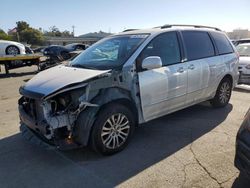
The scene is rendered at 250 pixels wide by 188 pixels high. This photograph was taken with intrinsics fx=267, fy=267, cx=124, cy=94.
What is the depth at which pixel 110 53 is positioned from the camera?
184 inches

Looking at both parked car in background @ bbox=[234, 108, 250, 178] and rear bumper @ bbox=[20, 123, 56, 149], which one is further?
rear bumper @ bbox=[20, 123, 56, 149]

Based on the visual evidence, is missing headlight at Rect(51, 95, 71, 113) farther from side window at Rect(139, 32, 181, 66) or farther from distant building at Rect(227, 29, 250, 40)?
distant building at Rect(227, 29, 250, 40)

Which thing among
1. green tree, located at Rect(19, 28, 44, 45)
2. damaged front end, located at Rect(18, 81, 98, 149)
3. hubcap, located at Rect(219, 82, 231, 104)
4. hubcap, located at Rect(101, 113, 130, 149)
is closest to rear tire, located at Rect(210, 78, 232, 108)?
hubcap, located at Rect(219, 82, 231, 104)

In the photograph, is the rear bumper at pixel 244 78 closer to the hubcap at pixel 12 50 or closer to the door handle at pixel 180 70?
the door handle at pixel 180 70

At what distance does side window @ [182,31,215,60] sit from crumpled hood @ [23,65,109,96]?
1.95 metres

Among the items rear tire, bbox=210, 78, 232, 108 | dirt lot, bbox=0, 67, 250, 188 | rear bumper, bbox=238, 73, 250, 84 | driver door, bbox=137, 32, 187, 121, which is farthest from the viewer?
rear bumper, bbox=238, 73, 250, 84

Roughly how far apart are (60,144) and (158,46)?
227cm

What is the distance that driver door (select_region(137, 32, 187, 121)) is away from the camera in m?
4.22

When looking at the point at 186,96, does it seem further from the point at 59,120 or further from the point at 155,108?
the point at 59,120

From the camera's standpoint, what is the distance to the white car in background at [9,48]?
→ 13430 mm

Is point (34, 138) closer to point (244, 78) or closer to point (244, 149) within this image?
point (244, 149)

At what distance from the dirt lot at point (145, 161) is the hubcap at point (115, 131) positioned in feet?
0.66

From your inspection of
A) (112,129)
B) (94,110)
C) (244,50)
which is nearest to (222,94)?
(112,129)

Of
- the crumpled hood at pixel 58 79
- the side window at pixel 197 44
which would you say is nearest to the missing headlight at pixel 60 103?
the crumpled hood at pixel 58 79
